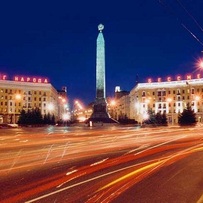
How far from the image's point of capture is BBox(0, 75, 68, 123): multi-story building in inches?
3711

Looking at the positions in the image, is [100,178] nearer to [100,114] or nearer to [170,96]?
[100,114]

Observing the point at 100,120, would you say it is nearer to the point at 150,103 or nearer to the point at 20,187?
the point at 150,103

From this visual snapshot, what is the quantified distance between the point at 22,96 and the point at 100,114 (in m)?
31.7

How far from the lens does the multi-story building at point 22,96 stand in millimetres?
94250

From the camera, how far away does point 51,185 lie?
27.3 ft

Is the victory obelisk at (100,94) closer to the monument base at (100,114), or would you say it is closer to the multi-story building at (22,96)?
the monument base at (100,114)

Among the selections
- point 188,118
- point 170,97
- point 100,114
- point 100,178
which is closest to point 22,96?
point 100,114

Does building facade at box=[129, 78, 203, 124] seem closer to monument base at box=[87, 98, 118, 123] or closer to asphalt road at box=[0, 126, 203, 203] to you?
monument base at box=[87, 98, 118, 123]

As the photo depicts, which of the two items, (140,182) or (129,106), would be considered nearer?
(140,182)

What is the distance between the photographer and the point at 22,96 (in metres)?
98.4

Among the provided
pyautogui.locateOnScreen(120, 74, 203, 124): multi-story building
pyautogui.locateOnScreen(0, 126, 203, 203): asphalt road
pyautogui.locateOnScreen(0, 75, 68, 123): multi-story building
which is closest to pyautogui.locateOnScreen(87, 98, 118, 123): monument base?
pyautogui.locateOnScreen(120, 74, 203, 124): multi-story building

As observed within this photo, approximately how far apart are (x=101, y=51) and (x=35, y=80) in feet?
103

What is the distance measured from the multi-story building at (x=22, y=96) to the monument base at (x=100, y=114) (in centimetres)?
2395

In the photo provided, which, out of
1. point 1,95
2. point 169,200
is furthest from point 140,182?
point 1,95
